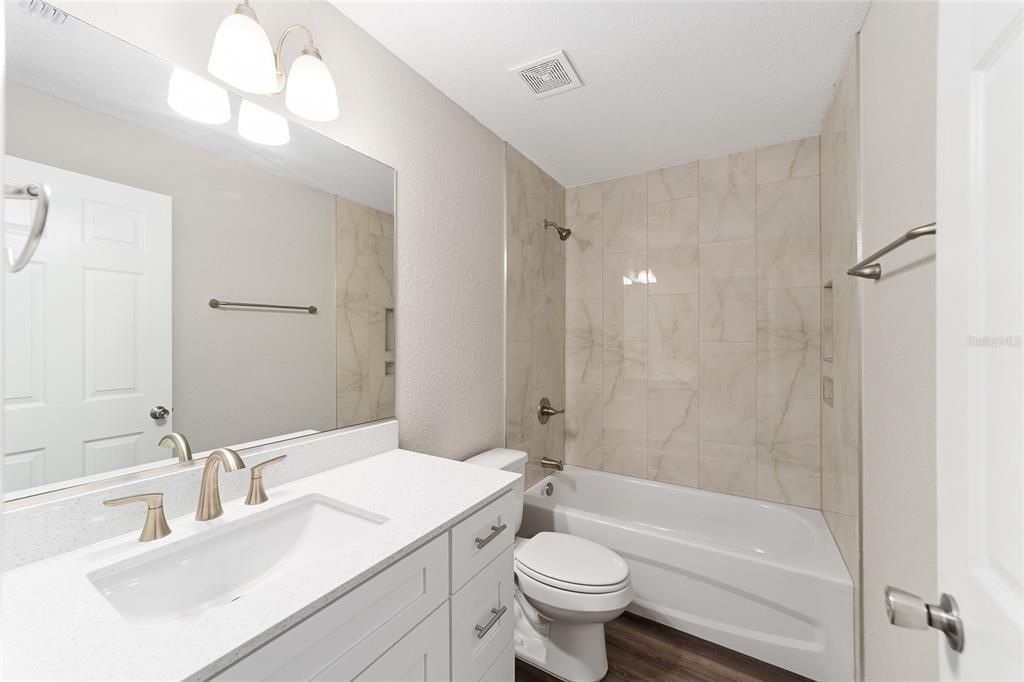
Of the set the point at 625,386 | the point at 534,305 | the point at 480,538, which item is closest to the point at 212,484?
the point at 480,538

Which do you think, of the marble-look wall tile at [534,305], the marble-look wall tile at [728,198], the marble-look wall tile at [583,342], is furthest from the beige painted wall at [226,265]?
the marble-look wall tile at [728,198]

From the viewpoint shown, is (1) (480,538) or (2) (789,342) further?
(2) (789,342)

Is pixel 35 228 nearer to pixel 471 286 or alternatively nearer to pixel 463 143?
pixel 471 286

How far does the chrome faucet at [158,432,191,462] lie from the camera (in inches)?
39.9

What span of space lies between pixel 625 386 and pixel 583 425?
0.38 meters

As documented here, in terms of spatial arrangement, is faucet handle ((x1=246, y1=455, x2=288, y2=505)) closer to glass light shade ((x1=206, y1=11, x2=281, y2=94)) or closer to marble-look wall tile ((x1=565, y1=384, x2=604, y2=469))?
glass light shade ((x1=206, y1=11, x2=281, y2=94))

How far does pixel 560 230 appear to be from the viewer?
9.00 feet

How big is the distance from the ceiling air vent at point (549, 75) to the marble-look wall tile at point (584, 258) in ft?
3.57

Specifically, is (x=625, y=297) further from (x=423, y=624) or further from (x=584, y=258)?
(x=423, y=624)

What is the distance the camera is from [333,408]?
4.59ft

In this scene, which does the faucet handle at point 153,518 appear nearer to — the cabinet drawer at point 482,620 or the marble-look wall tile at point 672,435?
the cabinet drawer at point 482,620

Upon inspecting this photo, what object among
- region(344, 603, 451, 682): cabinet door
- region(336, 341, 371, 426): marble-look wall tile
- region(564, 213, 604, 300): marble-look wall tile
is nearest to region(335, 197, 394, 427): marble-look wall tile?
region(336, 341, 371, 426): marble-look wall tile

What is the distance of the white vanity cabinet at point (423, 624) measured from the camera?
700 mm

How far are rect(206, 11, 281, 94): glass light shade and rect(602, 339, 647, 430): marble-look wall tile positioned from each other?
7.12 ft
